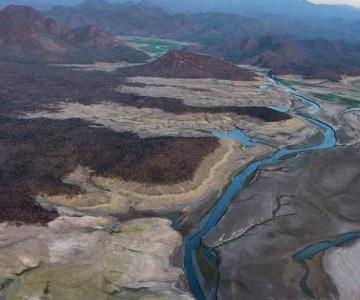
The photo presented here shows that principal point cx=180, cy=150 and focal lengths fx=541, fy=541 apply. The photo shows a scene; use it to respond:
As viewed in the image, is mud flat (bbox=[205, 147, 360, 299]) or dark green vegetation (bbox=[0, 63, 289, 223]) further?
dark green vegetation (bbox=[0, 63, 289, 223])

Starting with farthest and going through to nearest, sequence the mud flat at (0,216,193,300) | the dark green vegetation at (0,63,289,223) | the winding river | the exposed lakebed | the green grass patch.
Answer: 1. the green grass patch
2. the dark green vegetation at (0,63,289,223)
3. the winding river
4. the exposed lakebed
5. the mud flat at (0,216,193,300)

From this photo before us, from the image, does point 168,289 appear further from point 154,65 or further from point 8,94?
point 154,65

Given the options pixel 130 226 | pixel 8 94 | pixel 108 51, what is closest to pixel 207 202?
pixel 130 226

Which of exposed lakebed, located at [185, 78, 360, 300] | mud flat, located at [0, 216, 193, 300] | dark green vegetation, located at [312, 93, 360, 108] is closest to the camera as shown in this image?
mud flat, located at [0, 216, 193, 300]

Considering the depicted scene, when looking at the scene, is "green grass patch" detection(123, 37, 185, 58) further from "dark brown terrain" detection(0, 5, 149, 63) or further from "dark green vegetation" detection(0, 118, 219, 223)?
"dark green vegetation" detection(0, 118, 219, 223)

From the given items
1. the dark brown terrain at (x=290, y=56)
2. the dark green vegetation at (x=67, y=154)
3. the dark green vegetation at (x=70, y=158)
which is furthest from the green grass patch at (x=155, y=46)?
the dark green vegetation at (x=70, y=158)

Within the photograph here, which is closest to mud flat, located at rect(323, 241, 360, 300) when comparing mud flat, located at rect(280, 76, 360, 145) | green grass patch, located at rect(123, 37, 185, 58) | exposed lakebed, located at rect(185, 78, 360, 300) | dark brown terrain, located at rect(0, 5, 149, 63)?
exposed lakebed, located at rect(185, 78, 360, 300)

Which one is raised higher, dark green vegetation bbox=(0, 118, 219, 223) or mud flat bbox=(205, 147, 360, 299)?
dark green vegetation bbox=(0, 118, 219, 223)
